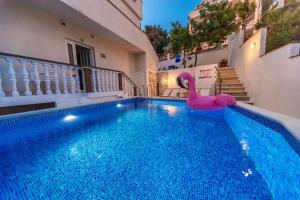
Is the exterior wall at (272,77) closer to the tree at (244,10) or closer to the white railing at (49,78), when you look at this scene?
the tree at (244,10)

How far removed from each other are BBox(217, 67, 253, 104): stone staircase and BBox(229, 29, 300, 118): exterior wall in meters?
0.26

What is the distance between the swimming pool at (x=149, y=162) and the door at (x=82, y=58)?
2.56 m

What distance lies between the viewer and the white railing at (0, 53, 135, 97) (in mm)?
3207

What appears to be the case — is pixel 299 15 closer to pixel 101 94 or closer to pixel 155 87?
pixel 101 94

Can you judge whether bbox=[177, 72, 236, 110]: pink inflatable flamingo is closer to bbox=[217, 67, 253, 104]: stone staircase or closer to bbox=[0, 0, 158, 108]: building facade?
bbox=[217, 67, 253, 104]: stone staircase

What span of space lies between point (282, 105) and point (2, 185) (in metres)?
5.77

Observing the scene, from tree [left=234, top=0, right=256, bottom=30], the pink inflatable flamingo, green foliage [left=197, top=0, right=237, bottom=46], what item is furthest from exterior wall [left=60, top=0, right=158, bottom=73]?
tree [left=234, top=0, right=256, bottom=30]

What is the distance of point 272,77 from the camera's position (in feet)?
13.4

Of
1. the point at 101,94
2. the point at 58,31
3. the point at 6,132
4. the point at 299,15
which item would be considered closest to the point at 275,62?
the point at 299,15

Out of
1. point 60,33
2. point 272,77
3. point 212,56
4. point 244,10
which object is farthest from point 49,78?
point 212,56

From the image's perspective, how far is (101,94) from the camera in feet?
17.3

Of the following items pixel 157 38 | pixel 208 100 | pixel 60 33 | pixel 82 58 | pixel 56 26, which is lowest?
pixel 208 100

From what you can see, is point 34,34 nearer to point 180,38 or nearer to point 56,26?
point 56,26

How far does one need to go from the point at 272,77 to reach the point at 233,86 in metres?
2.62
